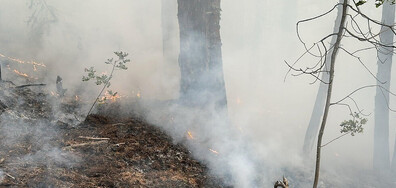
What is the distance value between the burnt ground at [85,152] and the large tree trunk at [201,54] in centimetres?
128

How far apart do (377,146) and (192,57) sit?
8782 mm

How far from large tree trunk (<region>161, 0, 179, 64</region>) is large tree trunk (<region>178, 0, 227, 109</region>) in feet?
16.0

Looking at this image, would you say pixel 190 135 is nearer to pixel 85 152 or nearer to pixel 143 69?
pixel 85 152

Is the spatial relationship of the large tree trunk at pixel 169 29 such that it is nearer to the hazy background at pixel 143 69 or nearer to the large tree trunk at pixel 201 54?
the hazy background at pixel 143 69

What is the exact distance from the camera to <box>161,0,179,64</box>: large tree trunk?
1090 cm

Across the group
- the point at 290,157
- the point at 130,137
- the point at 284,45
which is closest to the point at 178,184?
the point at 130,137

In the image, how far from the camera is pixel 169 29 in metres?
11.4

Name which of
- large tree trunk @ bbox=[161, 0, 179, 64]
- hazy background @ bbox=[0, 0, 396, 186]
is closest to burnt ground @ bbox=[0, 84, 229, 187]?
hazy background @ bbox=[0, 0, 396, 186]

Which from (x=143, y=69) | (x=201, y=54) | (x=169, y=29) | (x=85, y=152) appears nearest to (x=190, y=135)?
(x=201, y=54)

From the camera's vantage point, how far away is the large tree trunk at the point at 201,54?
584cm

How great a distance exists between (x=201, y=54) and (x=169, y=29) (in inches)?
230

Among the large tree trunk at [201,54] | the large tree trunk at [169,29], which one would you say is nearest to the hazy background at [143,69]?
the large tree trunk at [169,29]

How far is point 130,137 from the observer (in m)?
4.73

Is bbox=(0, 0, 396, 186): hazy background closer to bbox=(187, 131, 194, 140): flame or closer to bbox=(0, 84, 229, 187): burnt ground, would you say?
bbox=(187, 131, 194, 140): flame
